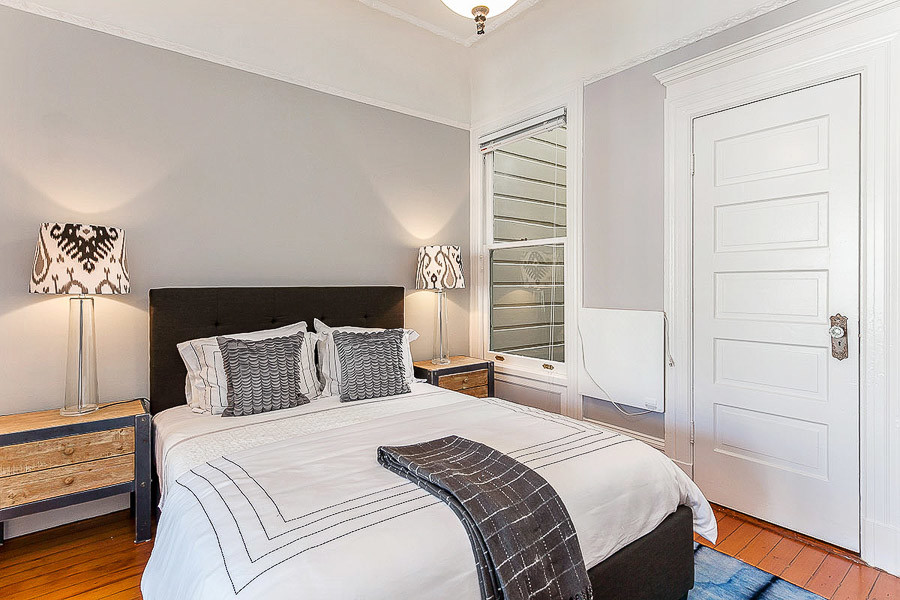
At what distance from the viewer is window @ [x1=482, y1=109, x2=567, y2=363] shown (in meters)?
3.55

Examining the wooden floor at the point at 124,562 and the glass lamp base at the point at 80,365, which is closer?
the wooden floor at the point at 124,562

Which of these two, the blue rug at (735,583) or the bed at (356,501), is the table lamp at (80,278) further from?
the blue rug at (735,583)

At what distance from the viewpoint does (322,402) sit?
2.66 metres

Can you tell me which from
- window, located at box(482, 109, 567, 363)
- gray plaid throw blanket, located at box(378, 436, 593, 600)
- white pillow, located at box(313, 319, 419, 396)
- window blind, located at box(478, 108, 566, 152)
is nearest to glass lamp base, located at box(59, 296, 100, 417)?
white pillow, located at box(313, 319, 419, 396)

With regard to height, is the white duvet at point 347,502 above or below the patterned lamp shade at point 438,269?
below

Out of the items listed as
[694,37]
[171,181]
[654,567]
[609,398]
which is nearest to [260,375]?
[171,181]

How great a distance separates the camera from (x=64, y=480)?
2121 mm

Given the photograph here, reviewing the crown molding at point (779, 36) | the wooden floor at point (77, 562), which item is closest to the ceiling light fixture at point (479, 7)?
the crown molding at point (779, 36)

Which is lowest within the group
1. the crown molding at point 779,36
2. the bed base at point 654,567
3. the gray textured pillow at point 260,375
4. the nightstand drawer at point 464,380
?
the bed base at point 654,567

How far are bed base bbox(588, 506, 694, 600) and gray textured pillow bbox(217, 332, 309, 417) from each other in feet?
5.51

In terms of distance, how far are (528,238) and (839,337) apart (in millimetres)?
2063

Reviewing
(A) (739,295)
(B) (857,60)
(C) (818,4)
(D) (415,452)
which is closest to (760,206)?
(A) (739,295)

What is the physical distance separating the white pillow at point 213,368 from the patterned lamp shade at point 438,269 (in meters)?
1.04

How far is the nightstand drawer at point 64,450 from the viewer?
79.7 inches
